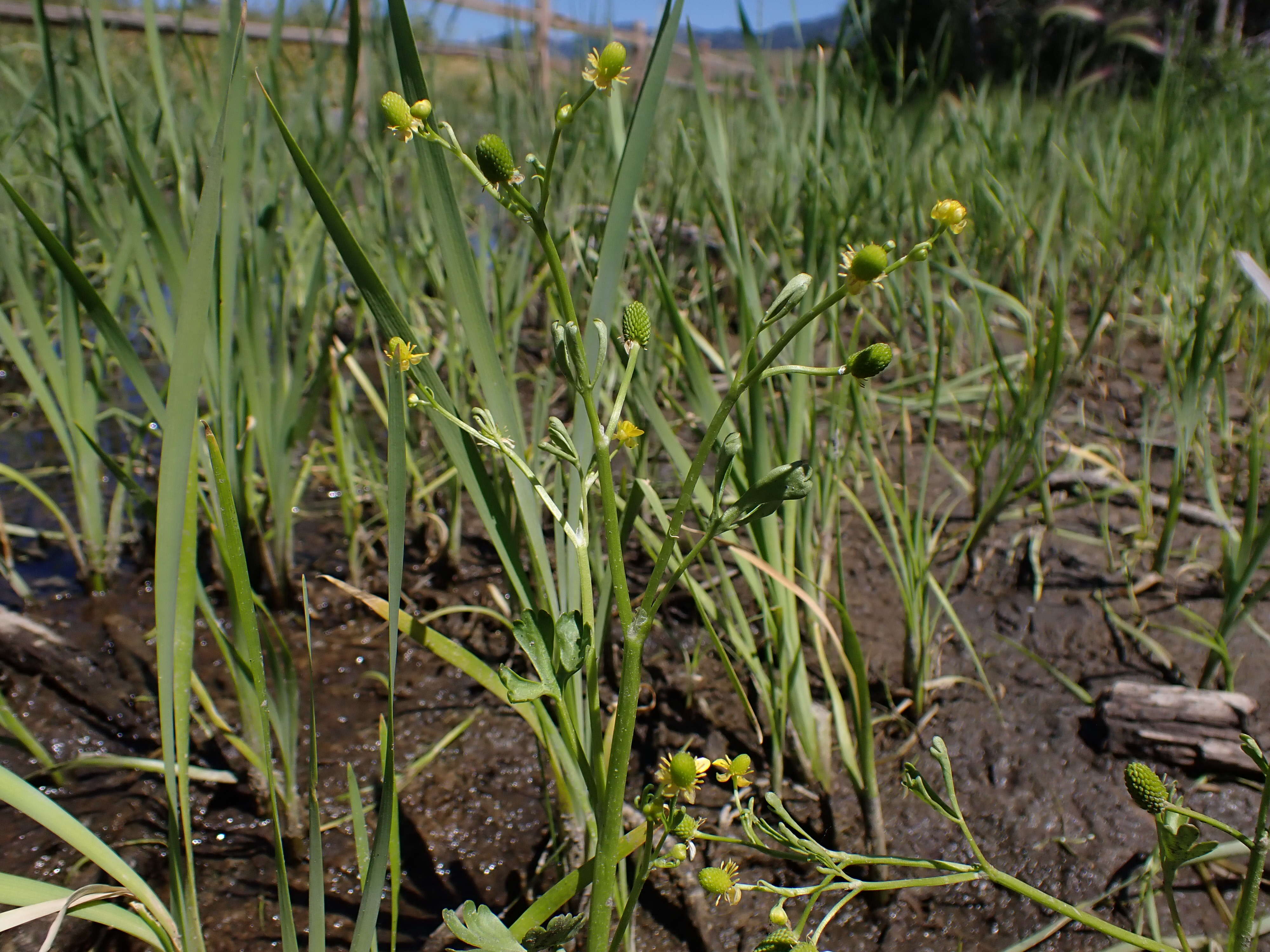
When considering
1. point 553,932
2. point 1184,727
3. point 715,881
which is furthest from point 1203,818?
point 1184,727

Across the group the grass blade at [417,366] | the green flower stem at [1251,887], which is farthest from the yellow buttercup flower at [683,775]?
the green flower stem at [1251,887]

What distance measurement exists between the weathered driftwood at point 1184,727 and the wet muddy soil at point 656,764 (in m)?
0.03

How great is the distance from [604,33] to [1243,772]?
8.35 feet

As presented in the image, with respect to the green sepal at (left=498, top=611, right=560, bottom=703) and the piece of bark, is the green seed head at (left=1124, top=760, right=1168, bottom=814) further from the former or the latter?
the piece of bark

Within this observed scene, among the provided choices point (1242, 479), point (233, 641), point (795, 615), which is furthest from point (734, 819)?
point (1242, 479)

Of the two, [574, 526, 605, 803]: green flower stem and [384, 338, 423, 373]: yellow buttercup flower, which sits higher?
[384, 338, 423, 373]: yellow buttercup flower

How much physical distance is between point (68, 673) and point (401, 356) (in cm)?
91

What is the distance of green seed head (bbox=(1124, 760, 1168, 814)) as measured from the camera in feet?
1.65

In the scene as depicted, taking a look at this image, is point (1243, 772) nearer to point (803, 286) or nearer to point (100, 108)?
point (803, 286)

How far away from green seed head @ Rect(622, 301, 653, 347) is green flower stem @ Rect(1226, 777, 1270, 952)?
0.44 m

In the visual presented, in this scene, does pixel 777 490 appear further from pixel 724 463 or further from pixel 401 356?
pixel 401 356

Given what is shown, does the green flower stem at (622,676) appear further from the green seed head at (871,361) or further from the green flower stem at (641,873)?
the green seed head at (871,361)

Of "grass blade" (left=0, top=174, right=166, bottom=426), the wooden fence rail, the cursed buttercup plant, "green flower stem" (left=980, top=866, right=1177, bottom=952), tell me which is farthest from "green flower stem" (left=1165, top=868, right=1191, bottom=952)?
the wooden fence rail

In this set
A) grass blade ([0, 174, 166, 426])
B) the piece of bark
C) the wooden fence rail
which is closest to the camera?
grass blade ([0, 174, 166, 426])
